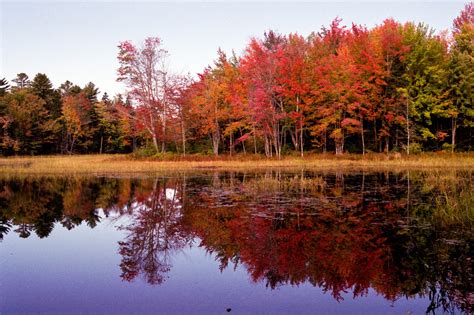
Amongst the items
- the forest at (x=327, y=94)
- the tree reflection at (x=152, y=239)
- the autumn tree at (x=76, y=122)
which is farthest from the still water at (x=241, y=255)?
the autumn tree at (x=76, y=122)

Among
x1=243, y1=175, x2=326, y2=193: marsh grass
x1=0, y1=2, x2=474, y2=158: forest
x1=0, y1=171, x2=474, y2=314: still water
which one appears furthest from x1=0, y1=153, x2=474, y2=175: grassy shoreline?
x1=0, y1=171, x2=474, y2=314: still water

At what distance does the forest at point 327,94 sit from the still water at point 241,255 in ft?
75.1

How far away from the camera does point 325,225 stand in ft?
35.0

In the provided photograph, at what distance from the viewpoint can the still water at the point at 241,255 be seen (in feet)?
20.0

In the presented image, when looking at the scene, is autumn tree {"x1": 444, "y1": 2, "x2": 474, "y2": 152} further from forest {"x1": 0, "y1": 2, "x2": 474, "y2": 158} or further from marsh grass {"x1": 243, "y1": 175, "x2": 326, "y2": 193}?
marsh grass {"x1": 243, "y1": 175, "x2": 326, "y2": 193}

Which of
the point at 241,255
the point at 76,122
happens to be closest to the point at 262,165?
the point at 241,255

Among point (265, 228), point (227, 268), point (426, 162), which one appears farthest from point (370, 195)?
point (426, 162)

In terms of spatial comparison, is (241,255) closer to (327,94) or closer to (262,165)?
(262,165)

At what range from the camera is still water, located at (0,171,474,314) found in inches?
240

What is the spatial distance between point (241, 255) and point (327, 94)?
31.0 metres

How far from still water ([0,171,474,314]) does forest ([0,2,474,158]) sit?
22901mm

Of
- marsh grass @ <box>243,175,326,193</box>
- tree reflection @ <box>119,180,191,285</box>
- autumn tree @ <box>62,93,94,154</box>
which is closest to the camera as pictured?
tree reflection @ <box>119,180,191,285</box>

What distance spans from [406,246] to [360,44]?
3358 cm

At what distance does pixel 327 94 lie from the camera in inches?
1467
